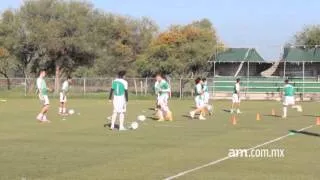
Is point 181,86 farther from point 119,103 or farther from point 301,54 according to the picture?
point 119,103

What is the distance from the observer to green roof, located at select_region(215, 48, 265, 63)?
238 ft

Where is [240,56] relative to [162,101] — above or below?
above

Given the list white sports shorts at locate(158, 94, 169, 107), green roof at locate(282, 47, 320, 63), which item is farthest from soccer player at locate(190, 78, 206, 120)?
green roof at locate(282, 47, 320, 63)

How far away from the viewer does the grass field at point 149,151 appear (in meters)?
12.7

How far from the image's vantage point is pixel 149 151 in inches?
654

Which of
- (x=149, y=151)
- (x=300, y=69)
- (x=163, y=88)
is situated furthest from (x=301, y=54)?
(x=149, y=151)

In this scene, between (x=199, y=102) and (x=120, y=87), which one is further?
(x=199, y=102)

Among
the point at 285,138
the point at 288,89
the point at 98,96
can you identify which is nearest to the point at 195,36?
the point at 98,96

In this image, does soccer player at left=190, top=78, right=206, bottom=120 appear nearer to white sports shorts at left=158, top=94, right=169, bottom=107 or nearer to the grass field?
white sports shorts at left=158, top=94, right=169, bottom=107

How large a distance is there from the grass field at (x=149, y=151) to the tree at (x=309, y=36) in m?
66.7

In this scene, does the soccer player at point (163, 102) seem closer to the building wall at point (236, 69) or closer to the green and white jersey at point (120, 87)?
the green and white jersey at point (120, 87)

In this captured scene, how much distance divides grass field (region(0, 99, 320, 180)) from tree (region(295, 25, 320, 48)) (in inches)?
2627

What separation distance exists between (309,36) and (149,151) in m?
79.4

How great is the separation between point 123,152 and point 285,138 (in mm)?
6185
